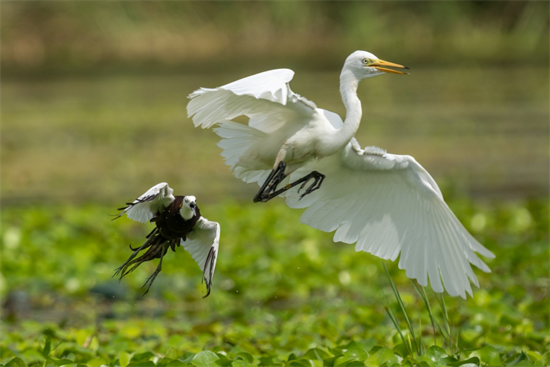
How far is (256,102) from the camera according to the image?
2.75 metres

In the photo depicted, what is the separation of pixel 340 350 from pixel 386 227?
60cm

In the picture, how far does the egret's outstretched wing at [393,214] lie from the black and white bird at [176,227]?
0.44 metres

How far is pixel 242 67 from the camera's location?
50.6 feet

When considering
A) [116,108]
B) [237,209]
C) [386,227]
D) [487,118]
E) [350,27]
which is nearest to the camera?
[386,227]

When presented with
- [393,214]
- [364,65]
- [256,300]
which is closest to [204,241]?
[393,214]

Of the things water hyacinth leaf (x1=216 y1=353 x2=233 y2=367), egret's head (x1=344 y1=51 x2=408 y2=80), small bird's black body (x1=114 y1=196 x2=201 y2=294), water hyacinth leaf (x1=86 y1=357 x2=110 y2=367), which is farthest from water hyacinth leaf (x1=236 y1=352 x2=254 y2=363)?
egret's head (x1=344 y1=51 x2=408 y2=80)

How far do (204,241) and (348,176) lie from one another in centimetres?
67

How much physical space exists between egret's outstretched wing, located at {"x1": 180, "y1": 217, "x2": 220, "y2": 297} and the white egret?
0.23 m

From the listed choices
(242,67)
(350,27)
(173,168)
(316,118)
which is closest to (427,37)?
(350,27)

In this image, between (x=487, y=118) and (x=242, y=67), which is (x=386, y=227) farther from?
(x=242, y=67)

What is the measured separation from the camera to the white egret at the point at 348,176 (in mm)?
2854

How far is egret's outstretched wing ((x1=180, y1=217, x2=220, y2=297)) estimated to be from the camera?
2.91 m

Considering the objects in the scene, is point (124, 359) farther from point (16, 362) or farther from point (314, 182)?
point (314, 182)

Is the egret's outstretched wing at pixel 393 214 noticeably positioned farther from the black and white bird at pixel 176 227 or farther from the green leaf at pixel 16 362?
the green leaf at pixel 16 362
